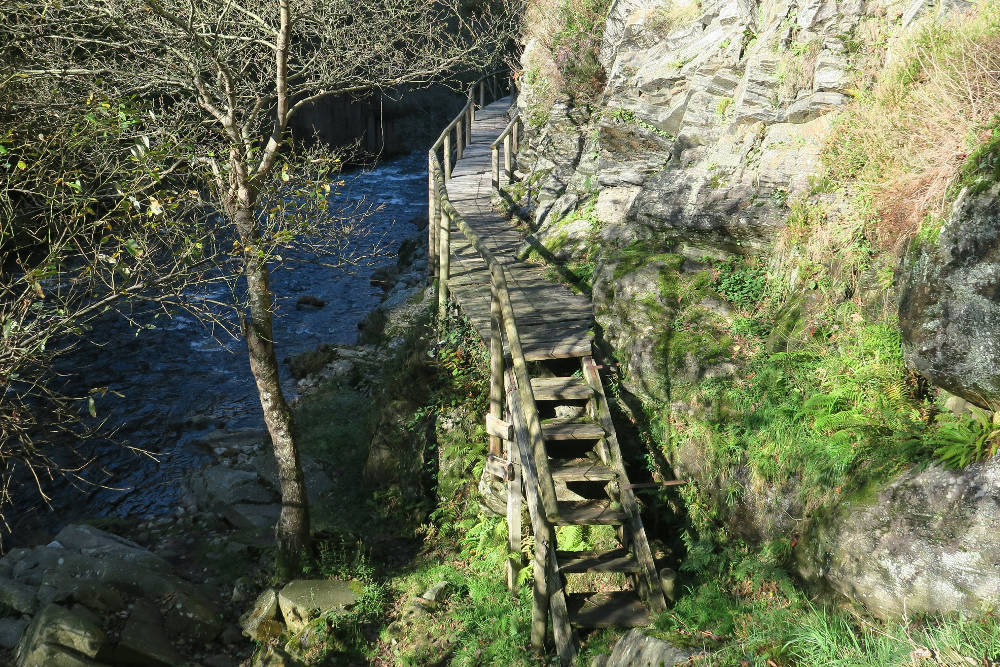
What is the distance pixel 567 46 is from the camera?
15484 mm

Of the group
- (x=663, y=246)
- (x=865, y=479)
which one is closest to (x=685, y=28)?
(x=663, y=246)

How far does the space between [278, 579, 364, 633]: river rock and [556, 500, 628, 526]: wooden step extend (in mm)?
2946

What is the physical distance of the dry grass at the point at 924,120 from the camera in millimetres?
5473

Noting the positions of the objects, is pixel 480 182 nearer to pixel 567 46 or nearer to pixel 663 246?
pixel 567 46

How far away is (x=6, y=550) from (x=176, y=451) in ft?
10.1

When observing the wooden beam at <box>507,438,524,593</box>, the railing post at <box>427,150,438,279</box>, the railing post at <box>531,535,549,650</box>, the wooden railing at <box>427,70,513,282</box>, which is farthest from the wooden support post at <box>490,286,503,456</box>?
the railing post at <box>427,150,438,279</box>

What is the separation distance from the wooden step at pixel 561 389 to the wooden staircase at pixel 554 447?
12 millimetres

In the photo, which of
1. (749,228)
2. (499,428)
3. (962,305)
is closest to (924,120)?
(962,305)

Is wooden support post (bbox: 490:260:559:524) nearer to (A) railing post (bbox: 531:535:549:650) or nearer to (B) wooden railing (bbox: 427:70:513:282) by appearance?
(A) railing post (bbox: 531:535:549:650)

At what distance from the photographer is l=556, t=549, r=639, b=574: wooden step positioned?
607 centimetres

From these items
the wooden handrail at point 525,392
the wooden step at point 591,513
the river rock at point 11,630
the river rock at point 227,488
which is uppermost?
the wooden handrail at point 525,392

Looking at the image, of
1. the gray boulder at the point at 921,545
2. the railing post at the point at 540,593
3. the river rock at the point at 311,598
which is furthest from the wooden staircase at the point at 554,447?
the river rock at the point at 311,598

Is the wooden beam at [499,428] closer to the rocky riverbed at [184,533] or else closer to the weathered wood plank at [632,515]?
the weathered wood plank at [632,515]

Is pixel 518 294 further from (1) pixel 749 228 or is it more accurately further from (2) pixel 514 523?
(2) pixel 514 523
